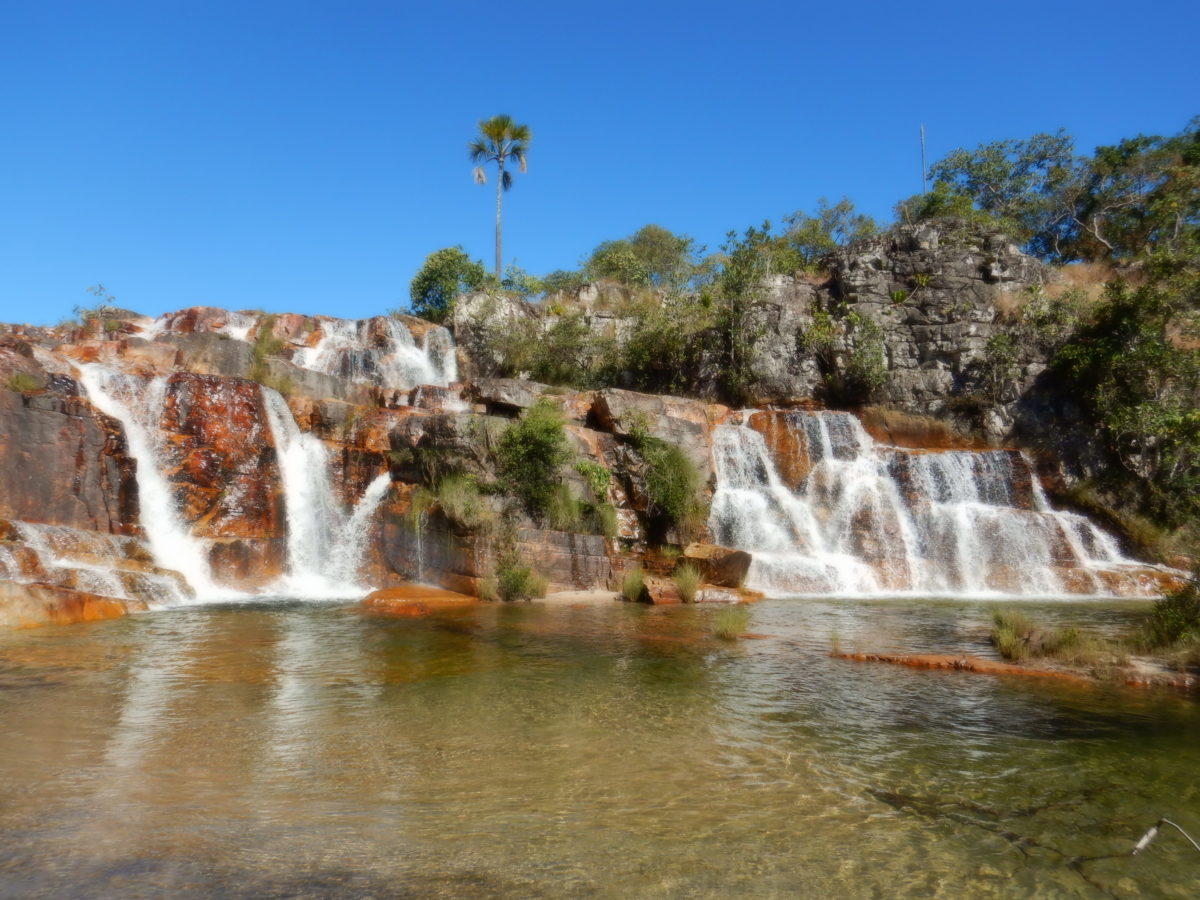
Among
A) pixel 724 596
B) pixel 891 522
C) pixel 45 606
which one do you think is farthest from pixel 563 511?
pixel 45 606

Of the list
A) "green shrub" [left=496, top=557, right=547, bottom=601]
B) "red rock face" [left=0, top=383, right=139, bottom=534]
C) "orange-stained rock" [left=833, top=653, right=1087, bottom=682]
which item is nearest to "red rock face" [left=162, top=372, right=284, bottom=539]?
"red rock face" [left=0, top=383, right=139, bottom=534]

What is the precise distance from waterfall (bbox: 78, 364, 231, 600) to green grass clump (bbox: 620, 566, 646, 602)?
8.85 metres

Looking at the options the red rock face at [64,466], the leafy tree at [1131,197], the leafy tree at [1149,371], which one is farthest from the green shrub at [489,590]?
the leafy tree at [1131,197]

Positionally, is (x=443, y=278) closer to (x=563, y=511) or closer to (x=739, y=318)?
(x=739, y=318)

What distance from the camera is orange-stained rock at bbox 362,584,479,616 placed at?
1412 centimetres

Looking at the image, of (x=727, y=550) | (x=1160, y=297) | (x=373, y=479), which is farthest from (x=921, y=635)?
(x=1160, y=297)

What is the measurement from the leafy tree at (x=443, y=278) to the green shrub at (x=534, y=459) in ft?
79.2

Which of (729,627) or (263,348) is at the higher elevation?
(263,348)

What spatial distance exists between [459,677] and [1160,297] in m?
25.8

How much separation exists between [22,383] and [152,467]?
318cm

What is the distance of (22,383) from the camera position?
16609 millimetres

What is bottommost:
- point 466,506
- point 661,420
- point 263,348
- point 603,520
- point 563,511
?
point 603,520

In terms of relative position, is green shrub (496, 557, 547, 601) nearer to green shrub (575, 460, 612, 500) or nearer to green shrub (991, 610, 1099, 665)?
green shrub (575, 460, 612, 500)

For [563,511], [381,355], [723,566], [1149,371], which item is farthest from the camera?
[381,355]
